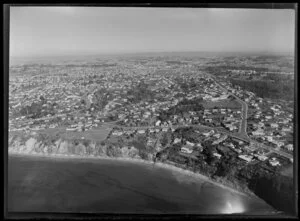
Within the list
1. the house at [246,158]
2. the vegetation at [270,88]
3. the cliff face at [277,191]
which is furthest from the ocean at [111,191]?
the vegetation at [270,88]

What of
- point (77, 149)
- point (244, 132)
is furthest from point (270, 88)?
point (77, 149)

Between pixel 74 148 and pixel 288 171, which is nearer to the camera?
pixel 288 171

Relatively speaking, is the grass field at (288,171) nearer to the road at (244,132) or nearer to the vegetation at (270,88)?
the road at (244,132)

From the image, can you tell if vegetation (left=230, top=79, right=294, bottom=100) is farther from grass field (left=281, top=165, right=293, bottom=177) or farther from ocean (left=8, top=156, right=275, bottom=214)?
ocean (left=8, top=156, right=275, bottom=214)

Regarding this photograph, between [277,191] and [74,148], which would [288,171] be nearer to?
[277,191]

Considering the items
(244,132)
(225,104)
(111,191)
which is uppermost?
(225,104)

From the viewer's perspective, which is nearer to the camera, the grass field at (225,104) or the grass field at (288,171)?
the grass field at (288,171)

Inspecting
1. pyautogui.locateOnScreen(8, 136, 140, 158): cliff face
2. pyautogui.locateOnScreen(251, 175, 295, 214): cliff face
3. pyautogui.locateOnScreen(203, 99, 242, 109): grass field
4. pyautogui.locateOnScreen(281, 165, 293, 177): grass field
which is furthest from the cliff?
pyautogui.locateOnScreen(281, 165, 293, 177): grass field

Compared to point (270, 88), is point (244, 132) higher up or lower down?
lower down

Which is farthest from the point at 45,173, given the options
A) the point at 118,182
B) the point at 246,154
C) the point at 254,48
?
the point at 254,48

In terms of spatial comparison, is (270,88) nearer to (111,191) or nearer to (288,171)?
(288,171)
